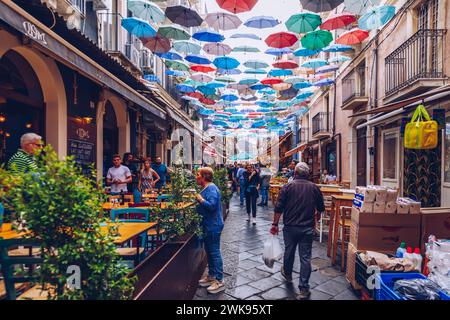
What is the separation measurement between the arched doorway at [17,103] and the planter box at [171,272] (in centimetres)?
369

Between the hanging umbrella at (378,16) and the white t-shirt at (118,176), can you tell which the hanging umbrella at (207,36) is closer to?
the hanging umbrella at (378,16)

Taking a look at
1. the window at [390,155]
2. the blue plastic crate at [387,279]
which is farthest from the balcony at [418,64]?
the blue plastic crate at [387,279]

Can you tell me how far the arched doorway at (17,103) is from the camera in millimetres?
5301

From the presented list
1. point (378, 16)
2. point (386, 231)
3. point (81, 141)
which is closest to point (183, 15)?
point (81, 141)

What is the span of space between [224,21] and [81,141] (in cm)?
544

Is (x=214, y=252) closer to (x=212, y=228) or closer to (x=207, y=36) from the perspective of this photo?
(x=212, y=228)

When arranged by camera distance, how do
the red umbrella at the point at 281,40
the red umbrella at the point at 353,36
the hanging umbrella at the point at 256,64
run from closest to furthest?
the red umbrella at the point at 281,40 → the red umbrella at the point at 353,36 → the hanging umbrella at the point at 256,64

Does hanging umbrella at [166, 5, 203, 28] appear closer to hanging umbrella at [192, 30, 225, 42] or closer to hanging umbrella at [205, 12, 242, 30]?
hanging umbrella at [192, 30, 225, 42]

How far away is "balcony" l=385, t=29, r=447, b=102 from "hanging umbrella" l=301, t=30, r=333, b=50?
78.6 inches

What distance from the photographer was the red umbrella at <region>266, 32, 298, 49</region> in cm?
934

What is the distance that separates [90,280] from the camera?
1.99m

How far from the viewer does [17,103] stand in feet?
18.3
